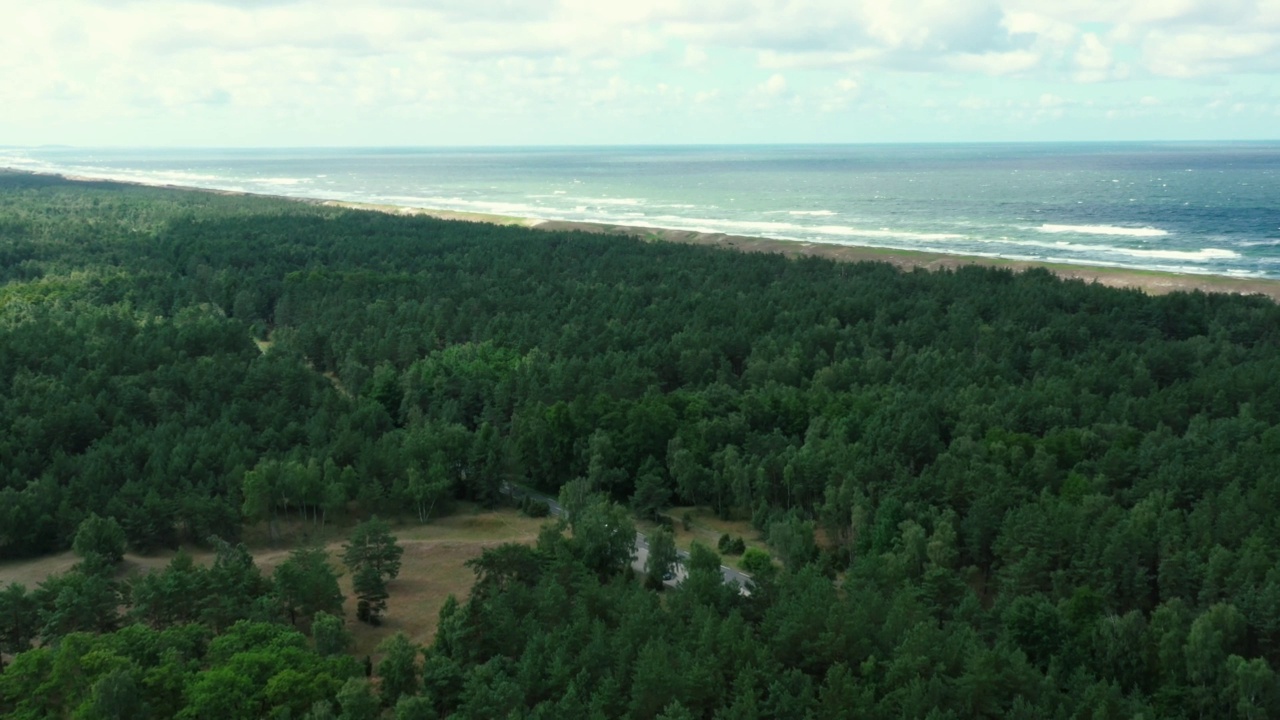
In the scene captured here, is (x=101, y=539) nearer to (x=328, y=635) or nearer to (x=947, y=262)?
(x=328, y=635)

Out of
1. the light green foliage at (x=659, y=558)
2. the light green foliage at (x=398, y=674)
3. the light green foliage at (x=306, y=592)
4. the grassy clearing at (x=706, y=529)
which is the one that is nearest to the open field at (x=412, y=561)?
the light green foliage at (x=306, y=592)

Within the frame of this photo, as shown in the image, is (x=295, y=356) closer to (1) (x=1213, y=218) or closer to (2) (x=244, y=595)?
(2) (x=244, y=595)

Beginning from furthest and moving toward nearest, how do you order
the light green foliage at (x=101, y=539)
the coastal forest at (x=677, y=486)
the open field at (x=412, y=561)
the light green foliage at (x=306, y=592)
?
the light green foliage at (x=101, y=539) < the open field at (x=412, y=561) < the light green foliage at (x=306, y=592) < the coastal forest at (x=677, y=486)

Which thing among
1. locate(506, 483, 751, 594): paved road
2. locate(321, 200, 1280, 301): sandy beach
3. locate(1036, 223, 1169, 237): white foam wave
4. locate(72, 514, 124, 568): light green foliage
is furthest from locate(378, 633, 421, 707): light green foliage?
locate(1036, 223, 1169, 237): white foam wave

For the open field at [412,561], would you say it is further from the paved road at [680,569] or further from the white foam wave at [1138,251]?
the white foam wave at [1138,251]

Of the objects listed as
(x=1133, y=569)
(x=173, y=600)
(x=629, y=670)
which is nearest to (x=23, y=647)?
(x=173, y=600)
